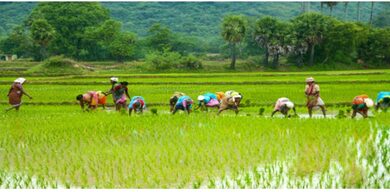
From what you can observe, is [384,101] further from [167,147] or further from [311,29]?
[311,29]

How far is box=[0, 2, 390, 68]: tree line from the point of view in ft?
106

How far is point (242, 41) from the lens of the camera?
37.2 m

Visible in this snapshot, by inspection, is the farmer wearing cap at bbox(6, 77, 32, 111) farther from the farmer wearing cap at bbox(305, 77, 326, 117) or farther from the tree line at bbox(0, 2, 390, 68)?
the tree line at bbox(0, 2, 390, 68)

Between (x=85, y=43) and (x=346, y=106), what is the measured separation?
3056 centimetres

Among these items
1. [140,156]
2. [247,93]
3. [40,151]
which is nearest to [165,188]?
[140,156]

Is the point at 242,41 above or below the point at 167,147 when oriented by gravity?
below

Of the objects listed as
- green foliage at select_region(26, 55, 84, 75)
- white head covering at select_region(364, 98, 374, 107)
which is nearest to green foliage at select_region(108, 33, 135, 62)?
green foliage at select_region(26, 55, 84, 75)

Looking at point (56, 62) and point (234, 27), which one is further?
point (234, 27)

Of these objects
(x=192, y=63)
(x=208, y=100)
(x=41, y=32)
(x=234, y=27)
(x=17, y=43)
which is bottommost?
(x=192, y=63)

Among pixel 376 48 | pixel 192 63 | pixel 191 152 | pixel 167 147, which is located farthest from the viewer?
pixel 376 48

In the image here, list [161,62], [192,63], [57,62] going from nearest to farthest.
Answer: [57,62], [161,62], [192,63]

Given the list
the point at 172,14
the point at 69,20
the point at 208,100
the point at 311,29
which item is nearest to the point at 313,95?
the point at 208,100

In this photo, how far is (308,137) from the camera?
6188 mm

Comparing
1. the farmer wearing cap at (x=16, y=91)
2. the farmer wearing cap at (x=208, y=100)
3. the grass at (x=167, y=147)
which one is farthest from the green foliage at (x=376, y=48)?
the farmer wearing cap at (x=16, y=91)
